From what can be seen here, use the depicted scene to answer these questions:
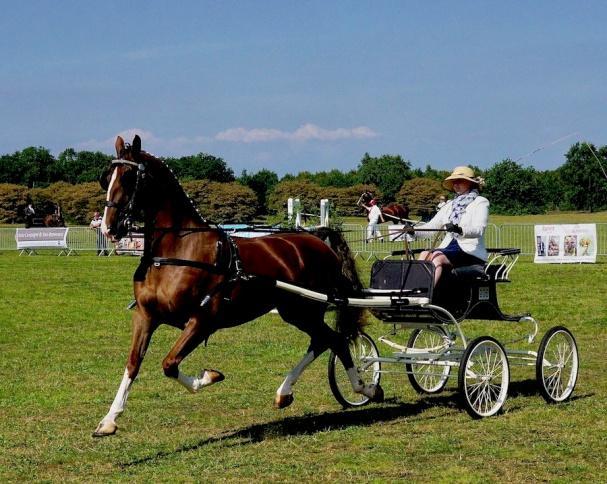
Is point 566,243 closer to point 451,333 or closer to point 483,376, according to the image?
point 451,333

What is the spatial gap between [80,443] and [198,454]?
1.02 metres

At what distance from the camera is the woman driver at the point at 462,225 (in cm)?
898

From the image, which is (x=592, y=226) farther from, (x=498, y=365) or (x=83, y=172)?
(x=83, y=172)

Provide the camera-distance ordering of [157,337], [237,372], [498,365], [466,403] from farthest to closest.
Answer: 1. [157,337]
2. [237,372]
3. [498,365]
4. [466,403]

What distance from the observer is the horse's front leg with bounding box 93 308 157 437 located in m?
7.23

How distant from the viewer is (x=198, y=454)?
283 inches

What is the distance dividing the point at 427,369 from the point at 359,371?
1.47 meters

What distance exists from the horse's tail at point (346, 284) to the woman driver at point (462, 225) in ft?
2.20

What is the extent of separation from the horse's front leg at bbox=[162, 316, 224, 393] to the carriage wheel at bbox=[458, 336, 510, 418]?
210cm

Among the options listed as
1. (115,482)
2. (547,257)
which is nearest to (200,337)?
(115,482)

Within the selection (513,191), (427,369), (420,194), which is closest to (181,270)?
(427,369)

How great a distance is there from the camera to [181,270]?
754cm

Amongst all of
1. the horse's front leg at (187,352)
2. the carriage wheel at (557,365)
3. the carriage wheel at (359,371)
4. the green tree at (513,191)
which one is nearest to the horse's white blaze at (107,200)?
the horse's front leg at (187,352)

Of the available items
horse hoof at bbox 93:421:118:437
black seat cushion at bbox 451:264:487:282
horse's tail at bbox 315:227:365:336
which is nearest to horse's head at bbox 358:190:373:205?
horse's tail at bbox 315:227:365:336
